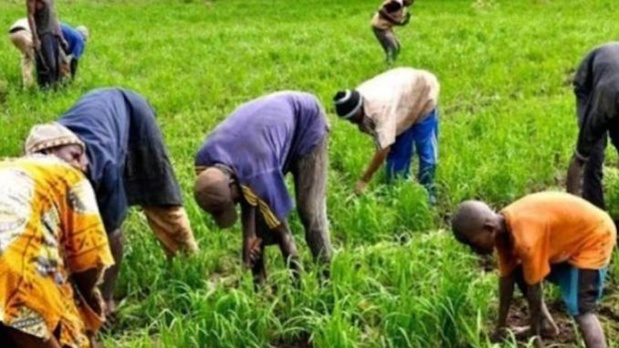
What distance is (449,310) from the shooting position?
16.1 ft

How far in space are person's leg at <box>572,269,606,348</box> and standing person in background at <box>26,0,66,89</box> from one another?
26.7 feet

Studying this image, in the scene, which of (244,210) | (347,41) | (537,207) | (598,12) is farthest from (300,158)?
(598,12)

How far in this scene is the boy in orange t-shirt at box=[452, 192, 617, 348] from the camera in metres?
4.49

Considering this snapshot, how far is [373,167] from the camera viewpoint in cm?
675

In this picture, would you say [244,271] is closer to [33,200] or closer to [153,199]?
[153,199]

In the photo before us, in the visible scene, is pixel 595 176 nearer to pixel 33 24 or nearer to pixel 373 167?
pixel 373 167

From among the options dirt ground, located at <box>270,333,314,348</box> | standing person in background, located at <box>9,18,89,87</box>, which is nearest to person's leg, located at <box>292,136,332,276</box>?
dirt ground, located at <box>270,333,314,348</box>

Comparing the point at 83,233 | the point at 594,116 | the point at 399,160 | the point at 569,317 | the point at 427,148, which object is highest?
the point at 83,233

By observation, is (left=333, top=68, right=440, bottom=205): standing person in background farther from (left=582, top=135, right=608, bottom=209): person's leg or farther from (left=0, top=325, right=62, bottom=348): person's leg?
(left=0, top=325, right=62, bottom=348): person's leg

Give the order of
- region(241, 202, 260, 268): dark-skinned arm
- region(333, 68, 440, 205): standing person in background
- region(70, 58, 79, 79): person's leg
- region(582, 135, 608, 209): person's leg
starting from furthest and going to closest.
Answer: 1. region(70, 58, 79, 79): person's leg
2. region(333, 68, 440, 205): standing person in background
3. region(582, 135, 608, 209): person's leg
4. region(241, 202, 260, 268): dark-skinned arm

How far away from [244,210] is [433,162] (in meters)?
2.62

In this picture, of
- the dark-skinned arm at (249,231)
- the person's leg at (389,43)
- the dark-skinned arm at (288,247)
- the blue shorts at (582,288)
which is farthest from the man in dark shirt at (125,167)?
the person's leg at (389,43)

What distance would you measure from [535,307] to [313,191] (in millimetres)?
1462

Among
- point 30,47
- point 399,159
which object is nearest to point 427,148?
point 399,159
